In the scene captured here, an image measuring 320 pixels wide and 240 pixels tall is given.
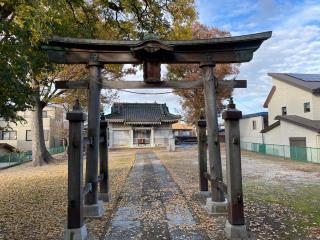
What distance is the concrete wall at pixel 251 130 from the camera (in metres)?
32.7

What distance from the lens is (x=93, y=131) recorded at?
7.04 m

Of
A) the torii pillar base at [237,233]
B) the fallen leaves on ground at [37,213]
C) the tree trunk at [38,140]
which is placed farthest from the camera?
the tree trunk at [38,140]

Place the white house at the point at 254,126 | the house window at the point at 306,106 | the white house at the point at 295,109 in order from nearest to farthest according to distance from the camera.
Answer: the white house at the point at 295,109, the house window at the point at 306,106, the white house at the point at 254,126

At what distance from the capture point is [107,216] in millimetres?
6844

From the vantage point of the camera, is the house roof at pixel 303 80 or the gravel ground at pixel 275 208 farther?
the house roof at pixel 303 80

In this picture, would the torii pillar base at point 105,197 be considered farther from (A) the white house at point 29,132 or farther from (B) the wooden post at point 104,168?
(A) the white house at point 29,132

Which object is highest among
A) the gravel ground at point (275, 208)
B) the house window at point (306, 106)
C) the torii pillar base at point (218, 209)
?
the house window at point (306, 106)

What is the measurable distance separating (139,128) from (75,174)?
112 ft

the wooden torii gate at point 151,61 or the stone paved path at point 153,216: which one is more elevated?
the wooden torii gate at point 151,61

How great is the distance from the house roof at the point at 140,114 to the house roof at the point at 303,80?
1390cm

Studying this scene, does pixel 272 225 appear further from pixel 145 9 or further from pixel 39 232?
pixel 145 9

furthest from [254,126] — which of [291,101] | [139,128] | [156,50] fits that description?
[156,50]

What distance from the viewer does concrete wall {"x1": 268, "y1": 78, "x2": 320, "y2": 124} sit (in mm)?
23906

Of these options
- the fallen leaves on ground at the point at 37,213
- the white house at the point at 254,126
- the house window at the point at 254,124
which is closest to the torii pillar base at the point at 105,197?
the fallen leaves on ground at the point at 37,213
